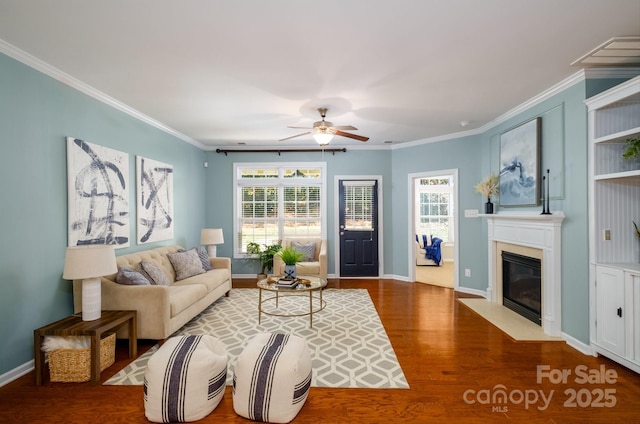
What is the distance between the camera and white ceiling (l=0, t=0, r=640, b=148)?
1986mm

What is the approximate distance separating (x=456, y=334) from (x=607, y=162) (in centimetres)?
227

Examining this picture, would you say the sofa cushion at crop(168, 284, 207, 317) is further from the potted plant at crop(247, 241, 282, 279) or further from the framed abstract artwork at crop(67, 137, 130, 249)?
the potted plant at crop(247, 241, 282, 279)

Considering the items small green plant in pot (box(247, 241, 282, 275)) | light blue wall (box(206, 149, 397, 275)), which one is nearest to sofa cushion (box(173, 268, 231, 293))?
small green plant in pot (box(247, 241, 282, 275))

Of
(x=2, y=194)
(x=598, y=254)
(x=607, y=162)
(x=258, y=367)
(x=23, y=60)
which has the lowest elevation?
(x=258, y=367)

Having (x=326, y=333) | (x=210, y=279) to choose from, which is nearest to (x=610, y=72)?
(x=326, y=333)

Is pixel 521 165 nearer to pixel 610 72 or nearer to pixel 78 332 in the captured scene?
pixel 610 72

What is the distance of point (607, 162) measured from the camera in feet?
9.44

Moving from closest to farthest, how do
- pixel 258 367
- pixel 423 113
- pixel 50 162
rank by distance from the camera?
pixel 258 367 → pixel 50 162 → pixel 423 113

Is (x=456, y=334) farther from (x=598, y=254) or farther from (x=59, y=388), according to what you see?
(x=59, y=388)

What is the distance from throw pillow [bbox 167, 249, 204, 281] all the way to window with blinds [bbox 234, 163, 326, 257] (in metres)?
1.78

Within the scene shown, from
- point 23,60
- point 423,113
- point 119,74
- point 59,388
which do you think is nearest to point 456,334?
point 423,113

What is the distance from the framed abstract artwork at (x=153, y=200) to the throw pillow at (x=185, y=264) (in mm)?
448

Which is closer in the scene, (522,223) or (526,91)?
(526,91)

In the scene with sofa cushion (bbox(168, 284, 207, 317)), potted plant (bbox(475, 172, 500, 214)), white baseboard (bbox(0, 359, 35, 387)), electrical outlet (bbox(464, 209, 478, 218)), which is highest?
potted plant (bbox(475, 172, 500, 214))
